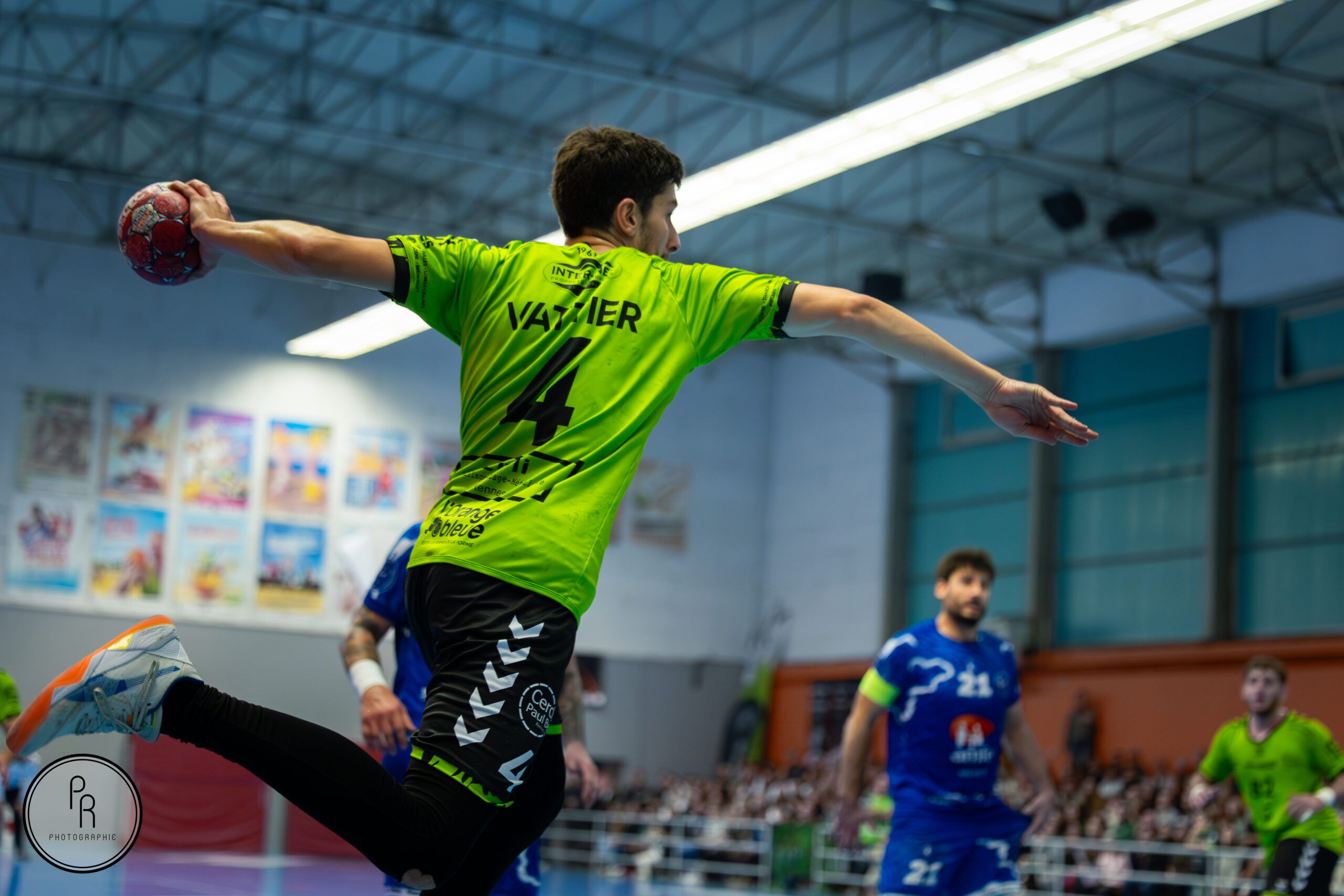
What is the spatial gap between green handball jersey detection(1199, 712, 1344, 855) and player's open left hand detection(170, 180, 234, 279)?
7.61 m

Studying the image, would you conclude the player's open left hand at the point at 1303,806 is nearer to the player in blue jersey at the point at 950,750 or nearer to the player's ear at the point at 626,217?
the player in blue jersey at the point at 950,750

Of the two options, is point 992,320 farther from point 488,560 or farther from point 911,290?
point 488,560

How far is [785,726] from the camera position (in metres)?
30.9

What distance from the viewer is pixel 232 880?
16062 mm

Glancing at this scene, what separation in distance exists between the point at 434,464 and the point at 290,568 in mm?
3657

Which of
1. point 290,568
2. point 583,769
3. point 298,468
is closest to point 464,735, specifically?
point 583,769

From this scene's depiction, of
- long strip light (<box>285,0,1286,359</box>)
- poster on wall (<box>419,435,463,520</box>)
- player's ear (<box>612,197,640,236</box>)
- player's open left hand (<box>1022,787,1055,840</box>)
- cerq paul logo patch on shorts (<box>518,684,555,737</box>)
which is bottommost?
Answer: player's open left hand (<box>1022,787,1055,840</box>)

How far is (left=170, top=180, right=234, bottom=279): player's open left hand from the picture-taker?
10.0 feet

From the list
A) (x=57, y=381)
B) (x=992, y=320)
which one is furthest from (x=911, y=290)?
(x=57, y=381)

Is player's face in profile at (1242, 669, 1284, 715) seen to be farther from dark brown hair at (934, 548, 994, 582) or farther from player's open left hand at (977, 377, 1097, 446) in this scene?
player's open left hand at (977, 377, 1097, 446)

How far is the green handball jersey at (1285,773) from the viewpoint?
28.3 feet

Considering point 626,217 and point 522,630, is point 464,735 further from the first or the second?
point 626,217

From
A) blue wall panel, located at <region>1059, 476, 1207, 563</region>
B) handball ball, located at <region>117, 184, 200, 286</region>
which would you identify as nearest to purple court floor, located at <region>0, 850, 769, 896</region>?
blue wall panel, located at <region>1059, 476, 1207, 563</region>

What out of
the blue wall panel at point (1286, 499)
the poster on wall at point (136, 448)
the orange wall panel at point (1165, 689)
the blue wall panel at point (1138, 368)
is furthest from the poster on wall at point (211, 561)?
the blue wall panel at point (1286, 499)
